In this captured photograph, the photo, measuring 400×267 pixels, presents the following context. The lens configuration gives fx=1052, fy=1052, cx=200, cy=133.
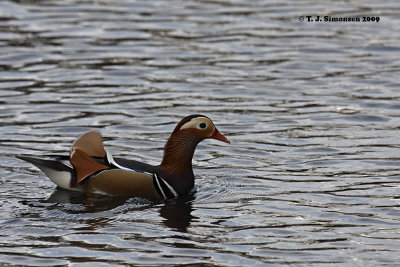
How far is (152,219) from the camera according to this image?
10758mm

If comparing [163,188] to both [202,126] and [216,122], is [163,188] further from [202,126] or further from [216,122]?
[216,122]

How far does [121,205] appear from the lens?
11.3 meters

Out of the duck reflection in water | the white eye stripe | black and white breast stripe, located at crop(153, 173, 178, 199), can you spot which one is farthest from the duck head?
the duck reflection in water

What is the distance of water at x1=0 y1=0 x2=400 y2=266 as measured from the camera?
990 centimetres

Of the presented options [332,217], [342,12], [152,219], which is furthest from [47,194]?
[342,12]

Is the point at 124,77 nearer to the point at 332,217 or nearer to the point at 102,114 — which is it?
the point at 102,114

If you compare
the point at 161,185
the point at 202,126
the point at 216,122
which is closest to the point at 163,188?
the point at 161,185

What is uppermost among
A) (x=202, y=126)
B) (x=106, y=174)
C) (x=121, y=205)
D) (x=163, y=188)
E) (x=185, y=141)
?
(x=202, y=126)

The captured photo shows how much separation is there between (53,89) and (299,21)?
626 cm

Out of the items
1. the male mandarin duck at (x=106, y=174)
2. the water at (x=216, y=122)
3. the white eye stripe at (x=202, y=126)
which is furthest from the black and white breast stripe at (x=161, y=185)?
the white eye stripe at (x=202, y=126)

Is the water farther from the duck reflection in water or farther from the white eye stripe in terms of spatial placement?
the white eye stripe

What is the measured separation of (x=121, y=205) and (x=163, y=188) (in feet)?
2.01

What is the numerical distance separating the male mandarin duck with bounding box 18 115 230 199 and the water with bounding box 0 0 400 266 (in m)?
0.16

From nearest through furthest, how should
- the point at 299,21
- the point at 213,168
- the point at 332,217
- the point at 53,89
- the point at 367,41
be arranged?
1. the point at 332,217
2. the point at 213,168
3. the point at 53,89
4. the point at 367,41
5. the point at 299,21
